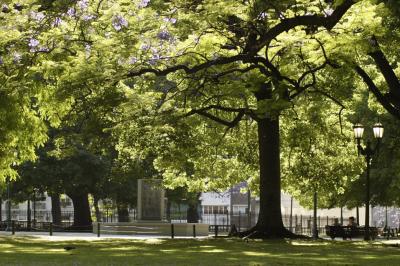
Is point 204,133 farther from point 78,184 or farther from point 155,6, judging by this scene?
point 78,184

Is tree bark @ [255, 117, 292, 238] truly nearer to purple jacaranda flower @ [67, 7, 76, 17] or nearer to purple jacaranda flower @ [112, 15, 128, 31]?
purple jacaranda flower @ [112, 15, 128, 31]

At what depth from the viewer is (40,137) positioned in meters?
29.4

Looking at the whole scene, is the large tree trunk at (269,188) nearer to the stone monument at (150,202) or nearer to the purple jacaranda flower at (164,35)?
the purple jacaranda flower at (164,35)

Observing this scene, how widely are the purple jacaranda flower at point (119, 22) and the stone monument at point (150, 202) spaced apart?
51.0 ft

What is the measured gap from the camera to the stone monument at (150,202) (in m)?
38.2

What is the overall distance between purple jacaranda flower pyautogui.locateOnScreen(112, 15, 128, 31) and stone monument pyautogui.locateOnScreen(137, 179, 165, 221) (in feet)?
51.0

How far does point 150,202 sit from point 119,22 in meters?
17.1

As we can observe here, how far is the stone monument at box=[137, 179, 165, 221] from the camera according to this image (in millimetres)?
38250

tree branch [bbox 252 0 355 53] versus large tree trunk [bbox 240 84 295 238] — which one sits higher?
tree branch [bbox 252 0 355 53]

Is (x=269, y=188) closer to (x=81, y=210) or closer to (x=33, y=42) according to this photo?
(x=33, y=42)

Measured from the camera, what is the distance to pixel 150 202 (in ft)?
127

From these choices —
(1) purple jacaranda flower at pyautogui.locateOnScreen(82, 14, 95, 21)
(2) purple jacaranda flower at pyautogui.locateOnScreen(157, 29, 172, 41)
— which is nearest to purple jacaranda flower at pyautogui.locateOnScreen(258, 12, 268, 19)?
(2) purple jacaranda flower at pyautogui.locateOnScreen(157, 29, 172, 41)

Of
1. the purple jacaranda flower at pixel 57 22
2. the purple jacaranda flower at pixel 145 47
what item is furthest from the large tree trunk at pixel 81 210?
the purple jacaranda flower at pixel 145 47

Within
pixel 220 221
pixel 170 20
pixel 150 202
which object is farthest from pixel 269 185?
pixel 220 221
